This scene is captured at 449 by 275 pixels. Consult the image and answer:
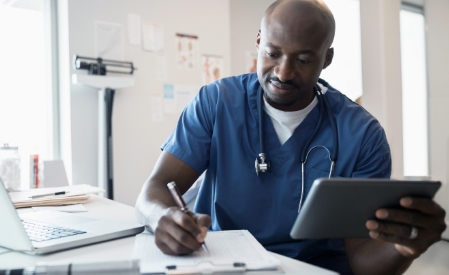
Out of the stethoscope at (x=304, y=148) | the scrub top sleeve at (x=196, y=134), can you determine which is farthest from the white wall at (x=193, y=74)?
the scrub top sleeve at (x=196, y=134)

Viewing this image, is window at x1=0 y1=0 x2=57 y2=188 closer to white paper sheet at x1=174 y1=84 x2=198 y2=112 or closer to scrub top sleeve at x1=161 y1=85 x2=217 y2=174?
white paper sheet at x1=174 y1=84 x2=198 y2=112

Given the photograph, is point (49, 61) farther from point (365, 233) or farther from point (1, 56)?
point (365, 233)

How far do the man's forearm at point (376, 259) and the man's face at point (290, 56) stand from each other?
17.6 inches

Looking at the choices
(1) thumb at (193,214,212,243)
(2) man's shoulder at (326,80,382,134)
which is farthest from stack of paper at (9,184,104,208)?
(2) man's shoulder at (326,80,382,134)

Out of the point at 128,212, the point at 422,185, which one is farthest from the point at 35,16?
the point at 422,185

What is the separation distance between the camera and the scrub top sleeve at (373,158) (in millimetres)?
1154

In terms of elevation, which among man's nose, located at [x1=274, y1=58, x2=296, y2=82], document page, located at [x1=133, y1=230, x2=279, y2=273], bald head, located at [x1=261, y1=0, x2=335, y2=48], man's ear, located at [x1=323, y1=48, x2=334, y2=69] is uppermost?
bald head, located at [x1=261, y1=0, x2=335, y2=48]

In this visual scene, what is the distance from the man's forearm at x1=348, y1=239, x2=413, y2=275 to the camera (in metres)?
0.91

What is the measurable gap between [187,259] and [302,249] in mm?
491

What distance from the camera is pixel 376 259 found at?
3.11 feet

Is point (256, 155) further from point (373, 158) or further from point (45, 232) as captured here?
point (45, 232)

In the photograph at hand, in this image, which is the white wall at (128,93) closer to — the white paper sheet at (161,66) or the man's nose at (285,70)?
the white paper sheet at (161,66)

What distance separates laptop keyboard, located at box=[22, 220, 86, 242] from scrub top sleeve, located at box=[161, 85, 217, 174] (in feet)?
1.22

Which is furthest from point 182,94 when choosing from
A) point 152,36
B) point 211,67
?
point 152,36
